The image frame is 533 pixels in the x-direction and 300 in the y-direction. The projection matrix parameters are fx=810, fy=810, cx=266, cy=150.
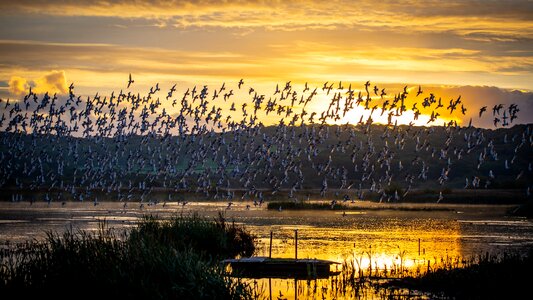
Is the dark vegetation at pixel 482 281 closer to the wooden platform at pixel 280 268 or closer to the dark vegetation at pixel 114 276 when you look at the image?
the wooden platform at pixel 280 268

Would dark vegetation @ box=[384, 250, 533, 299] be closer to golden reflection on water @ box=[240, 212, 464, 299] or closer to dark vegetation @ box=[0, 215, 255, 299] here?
golden reflection on water @ box=[240, 212, 464, 299]

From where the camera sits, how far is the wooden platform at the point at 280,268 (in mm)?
37844

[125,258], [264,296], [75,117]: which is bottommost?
[264,296]


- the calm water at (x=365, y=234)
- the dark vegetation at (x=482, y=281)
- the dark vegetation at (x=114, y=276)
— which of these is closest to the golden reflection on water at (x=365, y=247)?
the calm water at (x=365, y=234)

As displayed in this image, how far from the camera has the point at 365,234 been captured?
211ft

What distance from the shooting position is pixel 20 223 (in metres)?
72.3

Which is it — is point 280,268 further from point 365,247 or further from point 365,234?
point 365,234

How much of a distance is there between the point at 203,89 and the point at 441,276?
45.7 meters

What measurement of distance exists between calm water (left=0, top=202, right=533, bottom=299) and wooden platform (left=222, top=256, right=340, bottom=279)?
100 centimetres

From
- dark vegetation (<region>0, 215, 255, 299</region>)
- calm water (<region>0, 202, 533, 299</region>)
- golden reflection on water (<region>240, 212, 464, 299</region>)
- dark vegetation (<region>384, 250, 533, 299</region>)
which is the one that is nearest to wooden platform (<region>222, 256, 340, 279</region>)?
golden reflection on water (<region>240, 212, 464, 299</region>)

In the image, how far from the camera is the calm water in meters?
44.6

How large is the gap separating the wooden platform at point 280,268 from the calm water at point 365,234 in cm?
100

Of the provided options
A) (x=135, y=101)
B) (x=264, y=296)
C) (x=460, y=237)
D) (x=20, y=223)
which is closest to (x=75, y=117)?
(x=135, y=101)

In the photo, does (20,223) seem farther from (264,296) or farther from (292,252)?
(264,296)
